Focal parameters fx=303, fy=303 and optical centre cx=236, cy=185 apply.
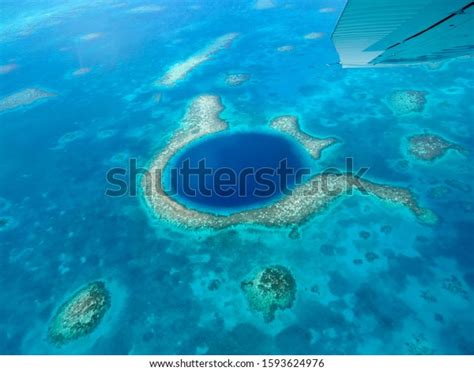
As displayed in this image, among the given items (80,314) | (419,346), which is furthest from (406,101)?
(80,314)

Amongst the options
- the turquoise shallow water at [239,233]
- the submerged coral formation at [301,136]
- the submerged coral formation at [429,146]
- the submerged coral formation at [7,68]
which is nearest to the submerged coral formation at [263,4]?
the turquoise shallow water at [239,233]

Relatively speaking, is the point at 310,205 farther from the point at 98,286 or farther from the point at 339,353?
the point at 98,286

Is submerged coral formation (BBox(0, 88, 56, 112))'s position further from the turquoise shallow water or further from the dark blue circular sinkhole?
the dark blue circular sinkhole

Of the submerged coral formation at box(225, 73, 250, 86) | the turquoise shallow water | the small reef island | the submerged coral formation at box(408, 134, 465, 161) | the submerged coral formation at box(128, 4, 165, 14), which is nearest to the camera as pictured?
the turquoise shallow water

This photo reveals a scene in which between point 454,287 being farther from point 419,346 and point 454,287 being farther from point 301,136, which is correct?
point 301,136

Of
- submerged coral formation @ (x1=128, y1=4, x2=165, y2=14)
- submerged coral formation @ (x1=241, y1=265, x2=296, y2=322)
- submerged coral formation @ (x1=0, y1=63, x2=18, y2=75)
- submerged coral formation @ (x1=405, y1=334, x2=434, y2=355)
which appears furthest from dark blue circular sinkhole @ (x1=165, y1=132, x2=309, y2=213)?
submerged coral formation @ (x1=128, y1=4, x2=165, y2=14)

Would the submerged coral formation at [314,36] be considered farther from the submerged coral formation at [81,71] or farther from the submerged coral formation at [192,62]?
the submerged coral formation at [81,71]

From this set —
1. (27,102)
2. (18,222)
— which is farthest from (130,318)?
(27,102)
